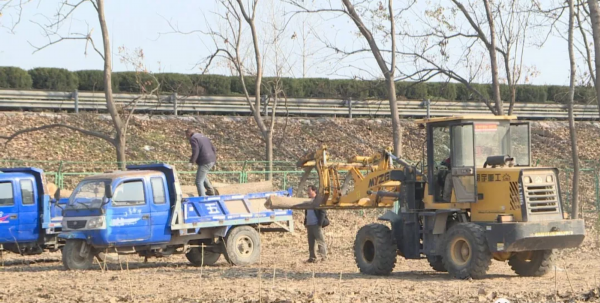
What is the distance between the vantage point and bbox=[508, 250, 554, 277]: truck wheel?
49.9 ft

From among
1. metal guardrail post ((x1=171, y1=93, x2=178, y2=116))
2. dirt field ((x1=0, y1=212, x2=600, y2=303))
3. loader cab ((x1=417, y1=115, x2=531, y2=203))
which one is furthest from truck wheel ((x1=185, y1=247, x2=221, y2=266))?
metal guardrail post ((x1=171, y1=93, x2=178, y2=116))

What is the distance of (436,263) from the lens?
16188 mm

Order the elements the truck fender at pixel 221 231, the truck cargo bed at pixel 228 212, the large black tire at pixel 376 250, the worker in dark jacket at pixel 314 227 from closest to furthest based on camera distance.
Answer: the large black tire at pixel 376 250 < the truck cargo bed at pixel 228 212 < the truck fender at pixel 221 231 < the worker in dark jacket at pixel 314 227

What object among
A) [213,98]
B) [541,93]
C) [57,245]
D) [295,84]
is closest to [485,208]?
[57,245]

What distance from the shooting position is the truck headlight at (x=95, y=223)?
57.6ft

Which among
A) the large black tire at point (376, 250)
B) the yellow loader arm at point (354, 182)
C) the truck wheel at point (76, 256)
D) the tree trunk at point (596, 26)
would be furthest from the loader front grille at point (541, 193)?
the truck wheel at point (76, 256)

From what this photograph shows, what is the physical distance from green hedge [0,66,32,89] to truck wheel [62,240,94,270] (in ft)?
64.4

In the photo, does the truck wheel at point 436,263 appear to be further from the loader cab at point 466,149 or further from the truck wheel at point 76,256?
the truck wheel at point 76,256

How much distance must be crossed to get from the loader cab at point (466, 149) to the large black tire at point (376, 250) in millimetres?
1189

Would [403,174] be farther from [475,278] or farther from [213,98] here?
[213,98]

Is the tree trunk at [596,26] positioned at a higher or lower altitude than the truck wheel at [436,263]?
higher

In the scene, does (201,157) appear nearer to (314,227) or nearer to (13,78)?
(314,227)

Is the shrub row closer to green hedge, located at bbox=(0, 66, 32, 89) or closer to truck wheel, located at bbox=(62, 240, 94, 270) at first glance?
green hedge, located at bbox=(0, 66, 32, 89)

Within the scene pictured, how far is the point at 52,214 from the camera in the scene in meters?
20.1
